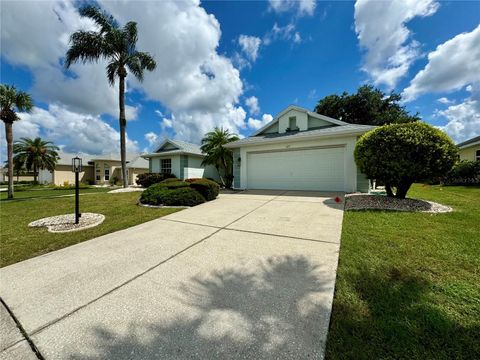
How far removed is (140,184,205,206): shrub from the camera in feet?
24.4

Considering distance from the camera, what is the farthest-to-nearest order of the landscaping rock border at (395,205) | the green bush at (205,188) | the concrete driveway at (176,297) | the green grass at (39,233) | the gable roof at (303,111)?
1. the gable roof at (303,111)
2. the green bush at (205,188)
3. the landscaping rock border at (395,205)
4. the green grass at (39,233)
5. the concrete driveway at (176,297)

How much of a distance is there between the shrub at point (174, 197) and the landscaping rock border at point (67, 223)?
1.84 meters

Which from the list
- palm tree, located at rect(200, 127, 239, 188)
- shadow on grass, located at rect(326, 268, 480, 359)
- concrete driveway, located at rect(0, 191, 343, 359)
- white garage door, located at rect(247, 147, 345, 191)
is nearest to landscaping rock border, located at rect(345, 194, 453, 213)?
concrete driveway, located at rect(0, 191, 343, 359)

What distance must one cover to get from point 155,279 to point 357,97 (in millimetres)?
30136

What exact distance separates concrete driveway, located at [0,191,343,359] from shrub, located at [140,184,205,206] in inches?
128

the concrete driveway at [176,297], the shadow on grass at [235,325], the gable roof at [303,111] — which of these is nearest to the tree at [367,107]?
the gable roof at [303,111]

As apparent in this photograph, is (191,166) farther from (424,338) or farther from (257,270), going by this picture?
(424,338)

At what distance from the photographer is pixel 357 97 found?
83.2ft

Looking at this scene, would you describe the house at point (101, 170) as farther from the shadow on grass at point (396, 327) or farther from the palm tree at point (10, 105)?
the shadow on grass at point (396, 327)

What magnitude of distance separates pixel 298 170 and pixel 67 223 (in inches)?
381

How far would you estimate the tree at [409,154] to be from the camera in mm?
6039

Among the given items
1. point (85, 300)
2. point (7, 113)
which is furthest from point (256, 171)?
point (7, 113)

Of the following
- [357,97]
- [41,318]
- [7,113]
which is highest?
[357,97]

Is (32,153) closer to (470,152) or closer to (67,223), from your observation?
A: (67,223)
